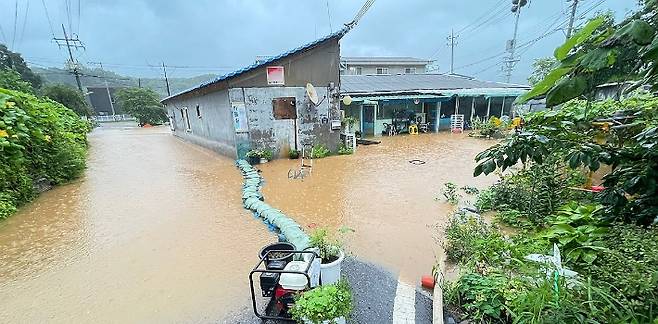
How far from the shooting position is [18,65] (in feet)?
101

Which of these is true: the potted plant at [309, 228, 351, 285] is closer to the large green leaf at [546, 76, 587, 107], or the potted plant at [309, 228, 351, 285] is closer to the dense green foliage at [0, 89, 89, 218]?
the large green leaf at [546, 76, 587, 107]

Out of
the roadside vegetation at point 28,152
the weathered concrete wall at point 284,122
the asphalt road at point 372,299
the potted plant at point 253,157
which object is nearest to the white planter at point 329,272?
the asphalt road at point 372,299

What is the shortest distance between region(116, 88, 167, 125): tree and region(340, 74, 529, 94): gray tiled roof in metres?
25.0

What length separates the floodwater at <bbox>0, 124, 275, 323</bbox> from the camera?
2990 mm

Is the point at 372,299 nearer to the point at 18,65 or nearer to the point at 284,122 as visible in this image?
the point at 284,122

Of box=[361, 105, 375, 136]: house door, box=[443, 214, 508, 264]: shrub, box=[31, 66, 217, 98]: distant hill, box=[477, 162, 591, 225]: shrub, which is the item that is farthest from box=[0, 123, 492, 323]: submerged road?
box=[31, 66, 217, 98]: distant hill

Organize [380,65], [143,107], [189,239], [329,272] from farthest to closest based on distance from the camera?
1. [143,107]
2. [380,65]
3. [189,239]
4. [329,272]

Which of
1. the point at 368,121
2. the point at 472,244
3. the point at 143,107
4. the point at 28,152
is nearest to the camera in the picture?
the point at 472,244

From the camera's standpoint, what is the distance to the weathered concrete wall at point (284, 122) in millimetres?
9523

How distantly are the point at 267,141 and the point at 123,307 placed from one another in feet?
23.8

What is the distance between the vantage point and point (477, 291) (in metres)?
Result: 2.41

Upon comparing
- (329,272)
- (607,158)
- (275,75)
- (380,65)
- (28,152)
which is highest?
(380,65)

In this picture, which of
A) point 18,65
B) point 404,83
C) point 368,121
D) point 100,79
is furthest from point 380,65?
point 100,79

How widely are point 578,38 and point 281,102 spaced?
30.6 ft
